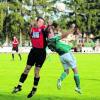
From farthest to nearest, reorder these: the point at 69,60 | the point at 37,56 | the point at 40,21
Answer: the point at 69,60 < the point at 37,56 < the point at 40,21

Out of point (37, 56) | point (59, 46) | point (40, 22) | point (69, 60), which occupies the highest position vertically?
point (40, 22)

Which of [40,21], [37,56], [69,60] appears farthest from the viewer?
[69,60]

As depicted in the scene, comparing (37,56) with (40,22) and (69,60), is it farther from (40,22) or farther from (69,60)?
(69,60)

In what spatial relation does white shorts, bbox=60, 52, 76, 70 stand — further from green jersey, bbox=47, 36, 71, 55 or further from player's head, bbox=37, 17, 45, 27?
player's head, bbox=37, 17, 45, 27

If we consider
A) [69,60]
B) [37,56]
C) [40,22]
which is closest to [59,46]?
[69,60]

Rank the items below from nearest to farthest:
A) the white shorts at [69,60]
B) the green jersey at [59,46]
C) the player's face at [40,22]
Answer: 1. the player's face at [40,22]
2. the green jersey at [59,46]
3. the white shorts at [69,60]

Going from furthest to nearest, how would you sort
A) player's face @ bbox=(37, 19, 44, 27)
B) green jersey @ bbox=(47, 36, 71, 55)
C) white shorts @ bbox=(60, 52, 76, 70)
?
white shorts @ bbox=(60, 52, 76, 70) < green jersey @ bbox=(47, 36, 71, 55) < player's face @ bbox=(37, 19, 44, 27)

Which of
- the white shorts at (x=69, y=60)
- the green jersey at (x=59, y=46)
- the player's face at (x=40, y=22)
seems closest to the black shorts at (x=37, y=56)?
the player's face at (x=40, y=22)

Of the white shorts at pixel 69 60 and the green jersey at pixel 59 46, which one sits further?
the white shorts at pixel 69 60

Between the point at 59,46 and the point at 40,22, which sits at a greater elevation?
the point at 40,22

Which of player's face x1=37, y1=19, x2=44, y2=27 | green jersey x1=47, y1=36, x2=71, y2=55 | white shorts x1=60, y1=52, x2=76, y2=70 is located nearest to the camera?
player's face x1=37, y1=19, x2=44, y2=27

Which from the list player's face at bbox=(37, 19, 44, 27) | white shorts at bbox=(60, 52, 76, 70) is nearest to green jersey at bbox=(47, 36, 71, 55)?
white shorts at bbox=(60, 52, 76, 70)

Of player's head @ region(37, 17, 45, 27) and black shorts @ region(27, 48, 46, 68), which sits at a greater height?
player's head @ region(37, 17, 45, 27)

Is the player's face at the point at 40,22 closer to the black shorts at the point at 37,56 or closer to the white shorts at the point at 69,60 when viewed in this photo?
the black shorts at the point at 37,56
